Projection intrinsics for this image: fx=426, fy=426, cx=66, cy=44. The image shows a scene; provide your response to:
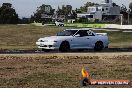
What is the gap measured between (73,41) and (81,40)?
0.85 metres

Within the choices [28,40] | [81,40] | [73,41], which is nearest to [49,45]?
[73,41]

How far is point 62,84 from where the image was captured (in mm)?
11477

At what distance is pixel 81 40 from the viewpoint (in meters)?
27.0

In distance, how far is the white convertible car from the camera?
25656 mm

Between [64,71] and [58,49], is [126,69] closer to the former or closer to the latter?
[64,71]

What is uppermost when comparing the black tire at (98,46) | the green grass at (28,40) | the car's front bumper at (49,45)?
the car's front bumper at (49,45)

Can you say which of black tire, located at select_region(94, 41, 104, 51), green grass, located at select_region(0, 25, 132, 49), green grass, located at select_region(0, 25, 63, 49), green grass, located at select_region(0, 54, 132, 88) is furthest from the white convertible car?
green grass, located at select_region(0, 54, 132, 88)

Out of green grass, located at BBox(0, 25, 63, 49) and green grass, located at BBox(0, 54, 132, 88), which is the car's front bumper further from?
green grass, located at BBox(0, 25, 63, 49)

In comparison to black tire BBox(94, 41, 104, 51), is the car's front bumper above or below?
above

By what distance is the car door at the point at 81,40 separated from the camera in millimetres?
26581

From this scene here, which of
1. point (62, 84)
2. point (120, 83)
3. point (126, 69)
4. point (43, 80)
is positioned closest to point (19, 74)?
point (43, 80)

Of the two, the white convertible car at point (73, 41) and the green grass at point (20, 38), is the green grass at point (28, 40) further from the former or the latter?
the white convertible car at point (73, 41)

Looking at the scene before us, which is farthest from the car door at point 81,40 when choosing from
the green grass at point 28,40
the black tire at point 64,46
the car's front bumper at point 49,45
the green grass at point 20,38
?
the green grass at point 20,38

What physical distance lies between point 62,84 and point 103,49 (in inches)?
679
